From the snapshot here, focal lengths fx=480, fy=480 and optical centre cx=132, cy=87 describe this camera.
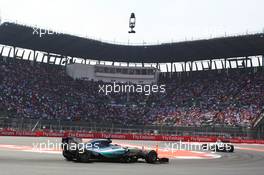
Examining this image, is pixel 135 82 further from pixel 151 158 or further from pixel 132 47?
pixel 151 158

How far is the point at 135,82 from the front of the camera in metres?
75.6

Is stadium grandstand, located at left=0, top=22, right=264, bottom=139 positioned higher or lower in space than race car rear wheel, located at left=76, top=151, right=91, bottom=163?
higher

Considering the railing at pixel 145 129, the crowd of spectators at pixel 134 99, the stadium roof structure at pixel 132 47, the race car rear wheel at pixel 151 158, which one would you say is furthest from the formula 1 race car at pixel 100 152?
the stadium roof structure at pixel 132 47

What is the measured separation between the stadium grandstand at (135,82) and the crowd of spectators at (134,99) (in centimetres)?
14

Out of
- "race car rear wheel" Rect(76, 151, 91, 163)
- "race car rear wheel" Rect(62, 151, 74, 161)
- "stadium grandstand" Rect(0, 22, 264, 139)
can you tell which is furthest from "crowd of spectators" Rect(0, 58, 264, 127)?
"race car rear wheel" Rect(76, 151, 91, 163)

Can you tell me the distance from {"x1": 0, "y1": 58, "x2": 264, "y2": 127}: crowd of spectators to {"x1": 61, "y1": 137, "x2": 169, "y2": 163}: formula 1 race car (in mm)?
37291

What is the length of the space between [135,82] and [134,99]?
4.31 m

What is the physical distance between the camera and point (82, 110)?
64.8m

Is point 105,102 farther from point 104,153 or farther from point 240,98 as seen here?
point 104,153

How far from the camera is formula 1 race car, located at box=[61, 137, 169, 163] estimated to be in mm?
18966

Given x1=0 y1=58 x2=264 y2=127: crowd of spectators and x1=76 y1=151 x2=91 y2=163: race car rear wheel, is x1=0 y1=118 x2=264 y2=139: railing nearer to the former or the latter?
x1=0 y1=58 x2=264 y2=127: crowd of spectators

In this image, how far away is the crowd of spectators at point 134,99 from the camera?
2370 inches

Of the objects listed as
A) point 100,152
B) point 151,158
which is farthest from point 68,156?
point 151,158

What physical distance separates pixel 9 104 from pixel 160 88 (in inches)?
1003
